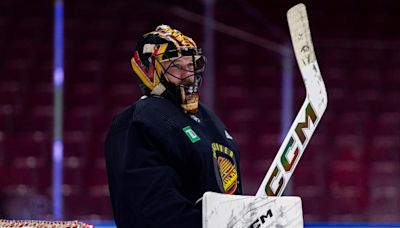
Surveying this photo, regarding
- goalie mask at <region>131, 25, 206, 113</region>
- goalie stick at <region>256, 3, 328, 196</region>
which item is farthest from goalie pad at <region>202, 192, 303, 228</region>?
goalie mask at <region>131, 25, 206, 113</region>

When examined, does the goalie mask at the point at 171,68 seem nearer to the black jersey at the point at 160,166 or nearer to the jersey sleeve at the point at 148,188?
the black jersey at the point at 160,166

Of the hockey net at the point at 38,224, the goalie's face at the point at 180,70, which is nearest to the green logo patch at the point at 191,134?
the goalie's face at the point at 180,70

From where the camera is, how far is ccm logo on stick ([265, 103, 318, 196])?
2.12 meters

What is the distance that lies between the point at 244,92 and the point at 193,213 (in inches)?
170

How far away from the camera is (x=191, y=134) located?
208 cm

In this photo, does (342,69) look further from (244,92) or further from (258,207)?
(258,207)

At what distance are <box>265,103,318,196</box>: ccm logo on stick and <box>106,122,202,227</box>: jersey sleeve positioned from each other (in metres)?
0.22

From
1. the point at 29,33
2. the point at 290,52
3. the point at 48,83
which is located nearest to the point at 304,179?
the point at 290,52

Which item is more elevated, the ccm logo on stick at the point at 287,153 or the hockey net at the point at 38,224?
the ccm logo on stick at the point at 287,153

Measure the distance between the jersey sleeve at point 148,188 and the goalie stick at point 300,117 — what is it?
8.8 inches

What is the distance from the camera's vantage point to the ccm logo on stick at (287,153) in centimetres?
212

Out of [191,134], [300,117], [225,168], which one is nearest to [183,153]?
[191,134]

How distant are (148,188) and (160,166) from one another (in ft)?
0.18

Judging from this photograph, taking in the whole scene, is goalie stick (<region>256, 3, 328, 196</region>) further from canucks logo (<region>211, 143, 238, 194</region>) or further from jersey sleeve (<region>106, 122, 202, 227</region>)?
jersey sleeve (<region>106, 122, 202, 227</region>)
